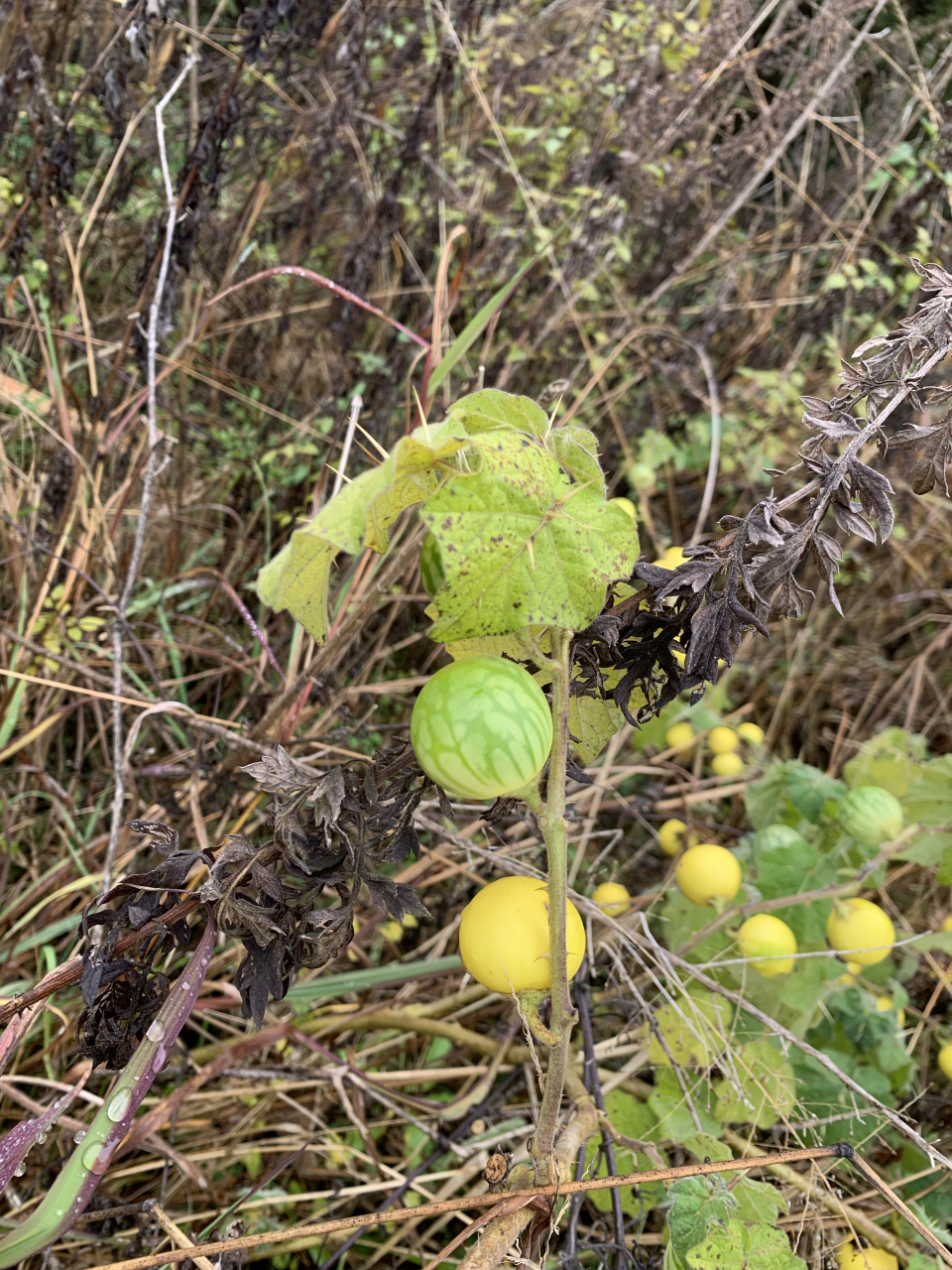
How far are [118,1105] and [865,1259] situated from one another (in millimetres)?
904

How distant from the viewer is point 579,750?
802 millimetres

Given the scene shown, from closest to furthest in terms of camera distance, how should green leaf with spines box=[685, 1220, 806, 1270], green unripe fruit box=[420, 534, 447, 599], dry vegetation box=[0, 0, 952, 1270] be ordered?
green unripe fruit box=[420, 534, 447, 599] < green leaf with spines box=[685, 1220, 806, 1270] < dry vegetation box=[0, 0, 952, 1270]

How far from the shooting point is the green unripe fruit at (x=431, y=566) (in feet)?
2.08

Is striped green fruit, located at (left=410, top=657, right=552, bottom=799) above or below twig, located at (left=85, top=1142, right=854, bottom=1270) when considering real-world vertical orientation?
above

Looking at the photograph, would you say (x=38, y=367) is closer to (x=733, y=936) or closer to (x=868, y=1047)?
(x=733, y=936)

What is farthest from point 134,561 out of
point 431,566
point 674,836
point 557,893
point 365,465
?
point 674,836

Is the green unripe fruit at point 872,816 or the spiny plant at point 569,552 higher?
the spiny plant at point 569,552

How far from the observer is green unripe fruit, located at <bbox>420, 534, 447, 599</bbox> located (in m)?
0.63

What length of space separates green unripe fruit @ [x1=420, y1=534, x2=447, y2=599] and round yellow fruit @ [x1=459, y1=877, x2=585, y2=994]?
26cm

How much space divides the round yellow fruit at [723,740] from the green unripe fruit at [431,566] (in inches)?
49.0

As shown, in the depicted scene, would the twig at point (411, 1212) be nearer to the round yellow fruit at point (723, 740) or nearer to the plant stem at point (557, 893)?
the plant stem at point (557, 893)

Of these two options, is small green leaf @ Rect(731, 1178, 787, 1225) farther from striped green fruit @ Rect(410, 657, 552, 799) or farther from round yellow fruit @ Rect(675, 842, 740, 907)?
striped green fruit @ Rect(410, 657, 552, 799)

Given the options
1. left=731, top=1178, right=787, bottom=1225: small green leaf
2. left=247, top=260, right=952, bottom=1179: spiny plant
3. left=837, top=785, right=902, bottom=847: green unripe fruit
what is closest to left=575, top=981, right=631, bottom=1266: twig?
left=731, top=1178, right=787, bottom=1225: small green leaf

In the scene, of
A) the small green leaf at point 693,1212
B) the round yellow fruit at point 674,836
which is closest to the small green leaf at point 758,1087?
the small green leaf at point 693,1212
